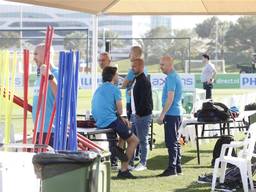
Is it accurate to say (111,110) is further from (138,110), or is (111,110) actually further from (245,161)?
(245,161)

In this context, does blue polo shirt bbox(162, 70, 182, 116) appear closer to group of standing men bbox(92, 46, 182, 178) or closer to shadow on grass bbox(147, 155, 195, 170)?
group of standing men bbox(92, 46, 182, 178)

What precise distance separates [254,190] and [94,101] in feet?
7.89

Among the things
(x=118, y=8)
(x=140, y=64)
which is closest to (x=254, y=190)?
(x=140, y=64)

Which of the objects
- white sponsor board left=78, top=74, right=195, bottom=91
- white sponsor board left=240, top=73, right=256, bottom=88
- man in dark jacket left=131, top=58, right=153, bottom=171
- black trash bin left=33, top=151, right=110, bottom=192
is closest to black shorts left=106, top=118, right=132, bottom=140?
man in dark jacket left=131, top=58, right=153, bottom=171

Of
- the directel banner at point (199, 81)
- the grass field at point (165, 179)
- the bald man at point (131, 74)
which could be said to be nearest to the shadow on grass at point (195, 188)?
the grass field at point (165, 179)

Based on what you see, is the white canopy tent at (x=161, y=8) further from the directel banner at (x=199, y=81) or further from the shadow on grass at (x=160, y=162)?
the directel banner at (x=199, y=81)

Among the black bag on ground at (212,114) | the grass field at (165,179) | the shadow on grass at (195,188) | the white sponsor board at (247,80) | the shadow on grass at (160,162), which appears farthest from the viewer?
the white sponsor board at (247,80)

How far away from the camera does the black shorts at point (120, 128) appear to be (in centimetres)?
862

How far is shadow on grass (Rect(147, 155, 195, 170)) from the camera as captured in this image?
32.3 feet

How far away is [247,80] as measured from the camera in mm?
32688

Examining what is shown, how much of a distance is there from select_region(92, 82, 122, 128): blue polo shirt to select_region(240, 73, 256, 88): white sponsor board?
80.0 ft

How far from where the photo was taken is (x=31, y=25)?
50219 mm

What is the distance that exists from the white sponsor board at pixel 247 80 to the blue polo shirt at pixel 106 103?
24.4m

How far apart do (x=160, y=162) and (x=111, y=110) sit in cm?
203
